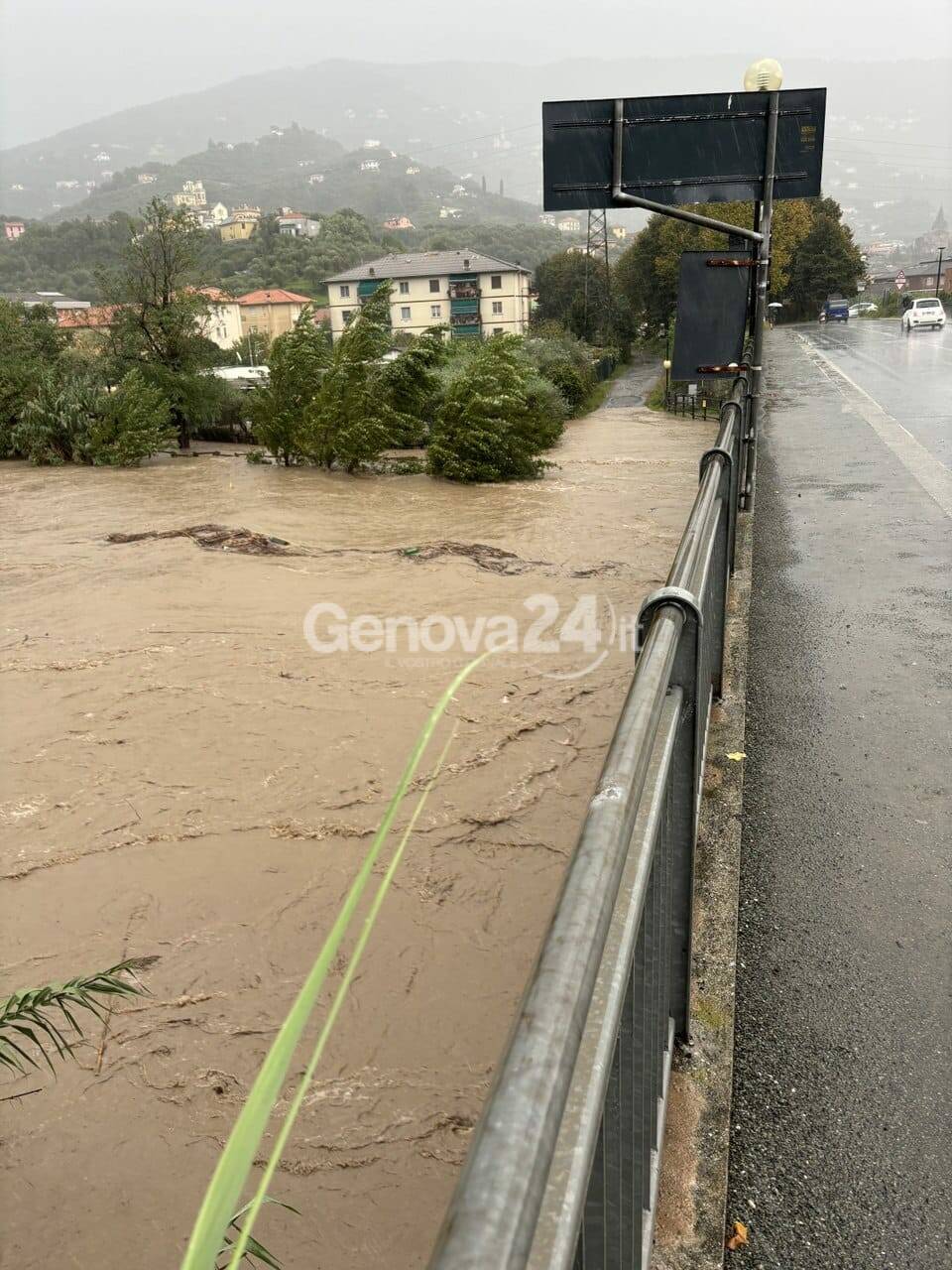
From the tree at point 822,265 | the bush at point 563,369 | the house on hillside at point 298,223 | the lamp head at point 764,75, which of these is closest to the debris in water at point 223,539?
the lamp head at point 764,75

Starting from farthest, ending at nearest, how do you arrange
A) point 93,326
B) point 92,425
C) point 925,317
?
point 925,317 → point 93,326 → point 92,425

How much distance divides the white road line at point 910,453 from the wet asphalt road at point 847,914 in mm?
1858

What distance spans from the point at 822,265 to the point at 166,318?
5562 centimetres

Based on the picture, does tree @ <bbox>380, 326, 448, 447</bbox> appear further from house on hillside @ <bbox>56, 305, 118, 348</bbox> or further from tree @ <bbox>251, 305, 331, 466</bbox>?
house on hillside @ <bbox>56, 305, 118, 348</bbox>

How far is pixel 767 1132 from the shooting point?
91.5 inches

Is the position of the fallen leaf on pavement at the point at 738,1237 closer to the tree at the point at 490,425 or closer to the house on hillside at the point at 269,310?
the tree at the point at 490,425

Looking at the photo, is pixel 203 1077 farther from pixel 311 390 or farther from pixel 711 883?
pixel 311 390

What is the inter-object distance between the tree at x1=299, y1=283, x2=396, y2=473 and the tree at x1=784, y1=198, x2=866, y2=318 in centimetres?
5872

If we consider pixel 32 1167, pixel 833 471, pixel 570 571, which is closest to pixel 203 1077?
pixel 32 1167

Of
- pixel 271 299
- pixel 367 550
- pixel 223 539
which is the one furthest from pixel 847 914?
pixel 271 299

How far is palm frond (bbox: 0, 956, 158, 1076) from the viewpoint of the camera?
7.57ft

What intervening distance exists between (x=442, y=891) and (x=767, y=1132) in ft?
8.46

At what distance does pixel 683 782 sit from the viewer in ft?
7.30

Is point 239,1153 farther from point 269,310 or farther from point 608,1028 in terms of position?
point 269,310
